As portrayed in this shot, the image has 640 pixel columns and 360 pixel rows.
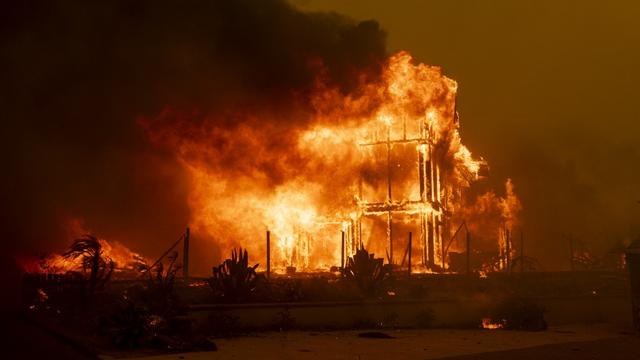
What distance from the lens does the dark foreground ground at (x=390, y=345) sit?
13.6m

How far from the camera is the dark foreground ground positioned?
537 inches

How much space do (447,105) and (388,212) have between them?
836 cm

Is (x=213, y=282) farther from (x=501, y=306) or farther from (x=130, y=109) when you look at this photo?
(x=130, y=109)

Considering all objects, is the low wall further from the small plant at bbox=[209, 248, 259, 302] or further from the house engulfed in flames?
the house engulfed in flames

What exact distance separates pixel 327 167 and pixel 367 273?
666 inches

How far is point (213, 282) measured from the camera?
2264cm

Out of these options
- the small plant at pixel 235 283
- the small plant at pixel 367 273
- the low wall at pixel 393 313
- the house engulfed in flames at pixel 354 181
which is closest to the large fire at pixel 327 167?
the house engulfed in flames at pixel 354 181

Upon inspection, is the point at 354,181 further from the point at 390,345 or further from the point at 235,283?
the point at 390,345

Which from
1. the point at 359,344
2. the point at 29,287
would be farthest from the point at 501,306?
the point at 29,287

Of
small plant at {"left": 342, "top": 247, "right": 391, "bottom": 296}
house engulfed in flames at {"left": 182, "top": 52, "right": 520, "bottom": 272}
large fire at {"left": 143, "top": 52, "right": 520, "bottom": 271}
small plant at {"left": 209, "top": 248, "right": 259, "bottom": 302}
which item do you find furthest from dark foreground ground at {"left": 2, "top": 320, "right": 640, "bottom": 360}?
large fire at {"left": 143, "top": 52, "right": 520, "bottom": 271}

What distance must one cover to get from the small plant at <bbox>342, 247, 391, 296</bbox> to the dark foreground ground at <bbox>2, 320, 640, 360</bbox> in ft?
16.5

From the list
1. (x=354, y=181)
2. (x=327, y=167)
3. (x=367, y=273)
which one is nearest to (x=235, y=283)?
(x=367, y=273)

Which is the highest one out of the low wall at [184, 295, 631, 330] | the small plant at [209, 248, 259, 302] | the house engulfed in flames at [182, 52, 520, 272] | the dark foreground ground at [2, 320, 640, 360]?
the house engulfed in flames at [182, 52, 520, 272]

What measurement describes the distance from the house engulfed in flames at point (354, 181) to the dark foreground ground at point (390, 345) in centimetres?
2137
